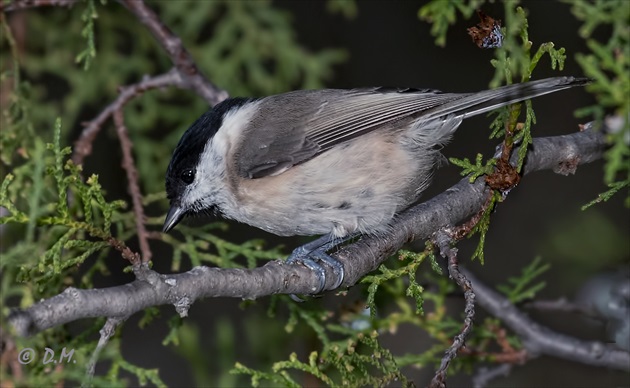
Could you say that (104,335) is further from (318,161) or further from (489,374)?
(489,374)

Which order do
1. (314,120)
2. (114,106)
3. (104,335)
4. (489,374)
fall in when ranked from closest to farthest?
(104,335)
(314,120)
(489,374)
(114,106)

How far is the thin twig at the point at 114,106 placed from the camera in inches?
118

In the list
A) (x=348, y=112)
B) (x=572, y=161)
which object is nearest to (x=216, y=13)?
(x=348, y=112)

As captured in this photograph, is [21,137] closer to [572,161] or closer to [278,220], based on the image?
[278,220]

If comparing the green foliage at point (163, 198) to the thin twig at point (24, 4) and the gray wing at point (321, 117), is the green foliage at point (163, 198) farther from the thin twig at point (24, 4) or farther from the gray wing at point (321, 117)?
the gray wing at point (321, 117)

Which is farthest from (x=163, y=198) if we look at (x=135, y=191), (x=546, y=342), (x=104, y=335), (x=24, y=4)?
(x=546, y=342)

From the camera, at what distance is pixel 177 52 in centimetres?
305

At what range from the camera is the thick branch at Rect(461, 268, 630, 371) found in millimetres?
2807

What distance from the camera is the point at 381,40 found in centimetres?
509

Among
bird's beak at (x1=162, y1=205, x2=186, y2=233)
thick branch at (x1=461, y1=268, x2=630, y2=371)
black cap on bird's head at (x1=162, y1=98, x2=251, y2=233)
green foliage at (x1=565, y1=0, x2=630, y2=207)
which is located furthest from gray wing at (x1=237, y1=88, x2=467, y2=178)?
green foliage at (x1=565, y1=0, x2=630, y2=207)

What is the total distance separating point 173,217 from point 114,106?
22.4 inches

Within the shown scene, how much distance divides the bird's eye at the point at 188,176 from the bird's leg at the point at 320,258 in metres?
0.46

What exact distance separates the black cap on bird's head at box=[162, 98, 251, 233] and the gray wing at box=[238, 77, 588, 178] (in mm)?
144

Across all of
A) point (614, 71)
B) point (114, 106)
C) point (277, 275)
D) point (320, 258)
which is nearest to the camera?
point (614, 71)
